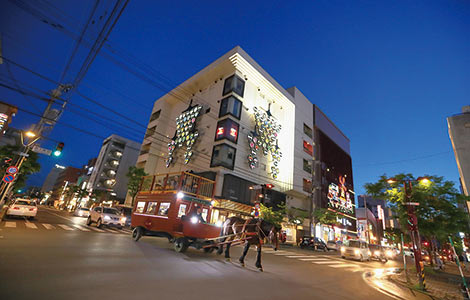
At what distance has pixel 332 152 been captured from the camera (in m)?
58.2

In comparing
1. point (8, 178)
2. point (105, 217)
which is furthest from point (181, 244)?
point (8, 178)

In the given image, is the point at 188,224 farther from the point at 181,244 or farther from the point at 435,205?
the point at 435,205

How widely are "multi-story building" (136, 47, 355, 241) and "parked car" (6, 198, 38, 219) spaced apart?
665 inches

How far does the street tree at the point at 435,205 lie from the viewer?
13680 mm

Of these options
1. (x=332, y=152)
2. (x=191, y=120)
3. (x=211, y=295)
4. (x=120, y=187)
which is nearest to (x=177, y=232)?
(x=211, y=295)

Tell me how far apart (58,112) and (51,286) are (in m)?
15.0

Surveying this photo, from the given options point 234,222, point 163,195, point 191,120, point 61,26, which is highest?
point 191,120

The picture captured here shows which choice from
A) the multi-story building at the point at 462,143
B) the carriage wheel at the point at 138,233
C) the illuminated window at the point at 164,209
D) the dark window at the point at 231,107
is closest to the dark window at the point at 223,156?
the dark window at the point at 231,107

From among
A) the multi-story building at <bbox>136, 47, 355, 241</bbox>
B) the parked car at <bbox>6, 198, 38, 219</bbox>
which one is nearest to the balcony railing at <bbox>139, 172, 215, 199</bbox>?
the multi-story building at <bbox>136, 47, 355, 241</bbox>

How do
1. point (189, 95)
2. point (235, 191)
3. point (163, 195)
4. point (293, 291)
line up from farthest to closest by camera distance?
point (189, 95)
point (235, 191)
point (163, 195)
point (293, 291)

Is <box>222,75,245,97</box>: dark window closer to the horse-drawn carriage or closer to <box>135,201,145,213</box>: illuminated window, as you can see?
<box>135,201,145,213</box>: illuminated window

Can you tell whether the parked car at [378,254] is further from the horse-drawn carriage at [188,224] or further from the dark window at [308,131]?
the dark window at [308,131]

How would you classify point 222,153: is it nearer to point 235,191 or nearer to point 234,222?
point 235,191

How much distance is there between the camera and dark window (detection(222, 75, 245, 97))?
120 ft
